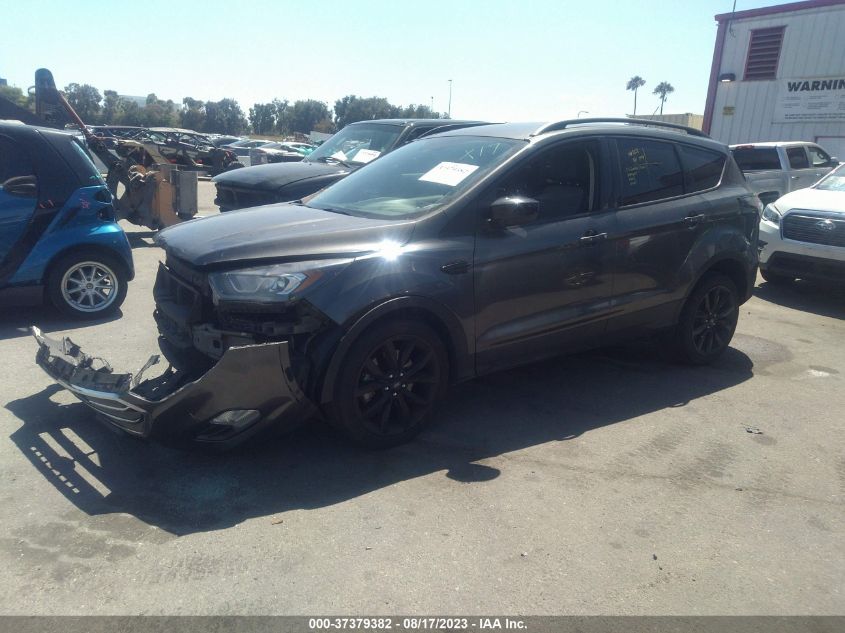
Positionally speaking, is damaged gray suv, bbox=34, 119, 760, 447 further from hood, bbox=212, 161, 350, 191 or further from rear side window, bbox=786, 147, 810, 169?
rear side window, bbox=786, 147, 810, 169

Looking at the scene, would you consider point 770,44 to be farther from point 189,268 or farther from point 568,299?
point 189,268

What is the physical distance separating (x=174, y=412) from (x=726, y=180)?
477 cm

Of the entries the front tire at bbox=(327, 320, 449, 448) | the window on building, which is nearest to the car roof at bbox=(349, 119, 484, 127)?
the front tire at bbox=(327, 320, 449, 448)

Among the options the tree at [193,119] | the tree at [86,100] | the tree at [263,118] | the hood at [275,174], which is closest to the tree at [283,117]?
the tree at [263,118]

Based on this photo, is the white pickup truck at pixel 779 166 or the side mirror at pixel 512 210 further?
the white pickup truck at pixel 779 166

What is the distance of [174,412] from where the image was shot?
11.0 ft

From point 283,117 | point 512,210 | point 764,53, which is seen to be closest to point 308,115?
point 283,117

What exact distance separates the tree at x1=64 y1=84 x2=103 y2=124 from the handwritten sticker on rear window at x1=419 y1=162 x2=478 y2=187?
231 feet

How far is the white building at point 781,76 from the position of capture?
703 inches

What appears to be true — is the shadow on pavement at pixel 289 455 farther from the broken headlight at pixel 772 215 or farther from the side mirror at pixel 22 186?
the broken headlight at pixel 772 215

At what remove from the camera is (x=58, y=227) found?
616 cm

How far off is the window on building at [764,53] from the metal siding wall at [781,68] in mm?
127

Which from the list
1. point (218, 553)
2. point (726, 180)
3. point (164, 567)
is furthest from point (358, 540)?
point (726, 180)

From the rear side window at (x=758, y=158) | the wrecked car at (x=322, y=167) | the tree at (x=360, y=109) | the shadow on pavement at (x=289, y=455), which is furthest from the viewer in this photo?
the tree at (x=360, y=109)
